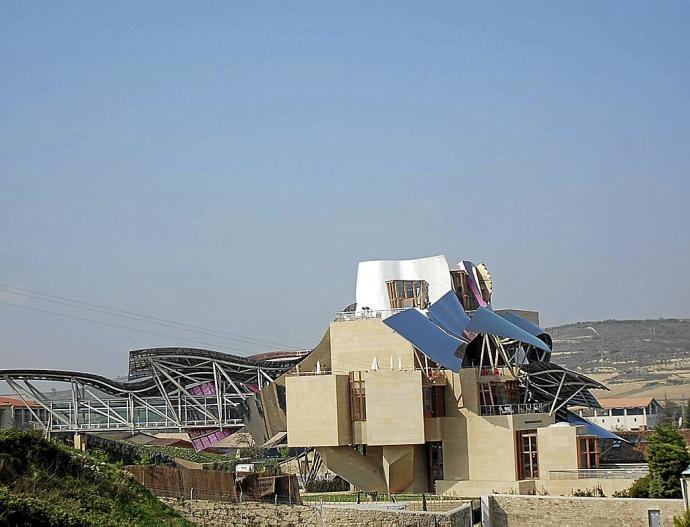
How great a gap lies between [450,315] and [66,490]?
94.0ft

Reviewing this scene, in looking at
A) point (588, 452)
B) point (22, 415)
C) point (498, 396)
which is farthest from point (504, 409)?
point (22, 415)

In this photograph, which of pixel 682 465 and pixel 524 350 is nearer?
pixel 682 465

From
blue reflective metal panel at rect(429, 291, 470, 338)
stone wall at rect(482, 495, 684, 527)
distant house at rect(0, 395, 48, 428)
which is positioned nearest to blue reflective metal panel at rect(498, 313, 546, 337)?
blue reflective metal panel at rect(429, 291, 470, 338)

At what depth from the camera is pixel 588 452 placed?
4666cm

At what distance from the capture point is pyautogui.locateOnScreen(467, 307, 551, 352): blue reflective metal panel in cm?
4838

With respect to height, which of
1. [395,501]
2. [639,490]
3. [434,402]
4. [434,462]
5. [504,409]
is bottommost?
[395,501]

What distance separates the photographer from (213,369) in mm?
69438

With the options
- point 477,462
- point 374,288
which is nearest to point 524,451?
point 477,462

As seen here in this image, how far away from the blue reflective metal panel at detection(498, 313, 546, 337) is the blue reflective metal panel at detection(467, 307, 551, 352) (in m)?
6.64

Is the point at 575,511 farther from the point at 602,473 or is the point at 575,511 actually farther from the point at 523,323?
the point at 523,323

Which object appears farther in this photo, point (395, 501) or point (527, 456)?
point (527, 456)

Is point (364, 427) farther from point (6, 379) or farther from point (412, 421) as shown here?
point (6, 379)

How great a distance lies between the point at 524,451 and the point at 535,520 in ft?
31.7

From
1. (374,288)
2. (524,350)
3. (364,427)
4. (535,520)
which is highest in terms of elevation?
(374,288)
